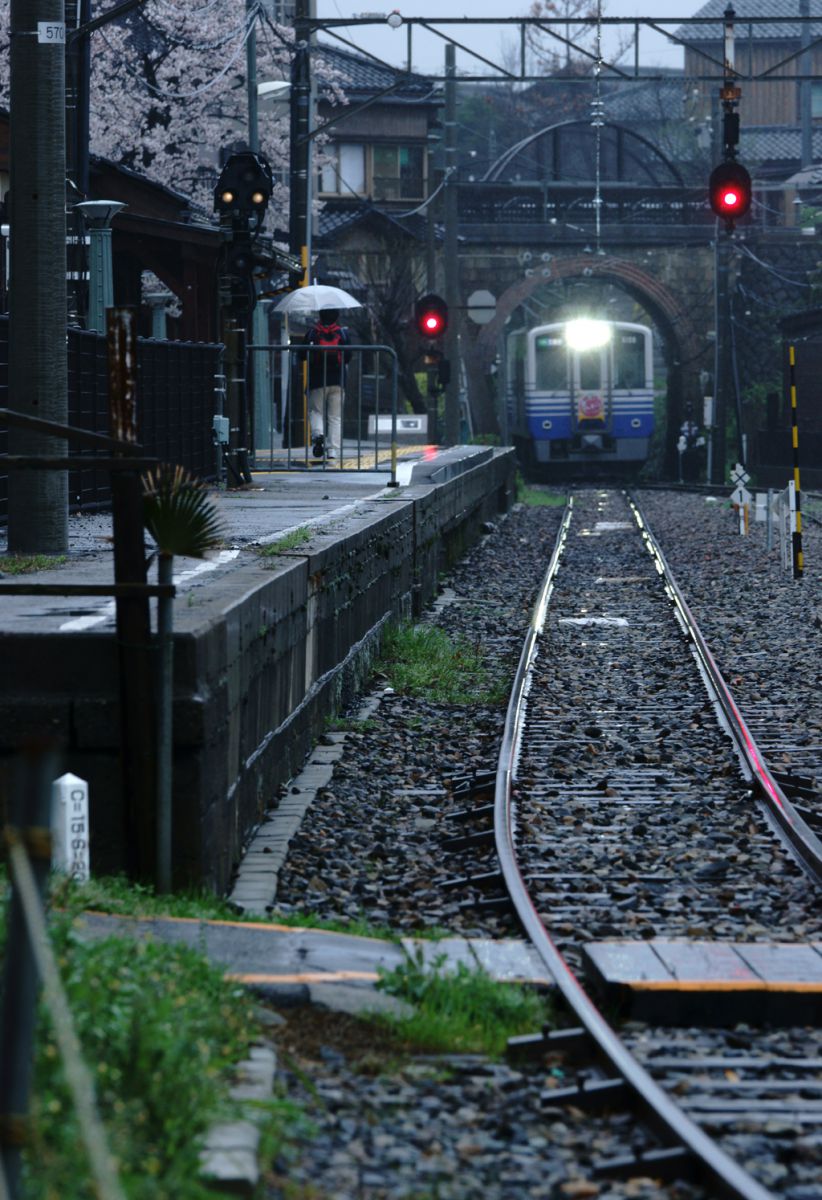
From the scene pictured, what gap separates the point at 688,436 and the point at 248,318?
30256 mm

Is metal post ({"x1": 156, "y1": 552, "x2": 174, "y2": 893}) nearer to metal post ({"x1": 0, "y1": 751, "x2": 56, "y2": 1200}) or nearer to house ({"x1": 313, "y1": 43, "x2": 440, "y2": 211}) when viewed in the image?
metal post ({"x1": 0, "y1": 751, "x2": 56, "y2": 1200})

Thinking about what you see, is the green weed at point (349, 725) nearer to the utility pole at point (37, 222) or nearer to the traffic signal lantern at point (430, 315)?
the utility pole at point (37, 222)

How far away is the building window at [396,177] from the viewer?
182 feet

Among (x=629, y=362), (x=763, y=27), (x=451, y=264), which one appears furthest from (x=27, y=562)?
(x=763, y=27)

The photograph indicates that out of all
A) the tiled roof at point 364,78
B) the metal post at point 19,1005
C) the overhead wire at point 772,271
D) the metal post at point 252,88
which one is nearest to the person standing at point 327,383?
the metal post at point 252,88

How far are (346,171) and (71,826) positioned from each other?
51.0 meters

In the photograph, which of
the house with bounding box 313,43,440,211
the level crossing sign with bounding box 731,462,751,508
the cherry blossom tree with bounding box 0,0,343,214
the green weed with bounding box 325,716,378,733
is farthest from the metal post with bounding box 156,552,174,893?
the house with bounding box 313,43,440,211

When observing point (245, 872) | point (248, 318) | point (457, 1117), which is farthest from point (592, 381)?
point (457, 1117)

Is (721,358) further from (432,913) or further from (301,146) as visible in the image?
(432,913)

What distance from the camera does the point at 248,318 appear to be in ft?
56.5

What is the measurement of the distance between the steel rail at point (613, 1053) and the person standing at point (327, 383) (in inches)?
413

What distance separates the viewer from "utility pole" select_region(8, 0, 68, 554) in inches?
358

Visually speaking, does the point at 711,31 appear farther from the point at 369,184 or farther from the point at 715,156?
the point at 715,156

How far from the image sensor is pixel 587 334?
1570 inches
